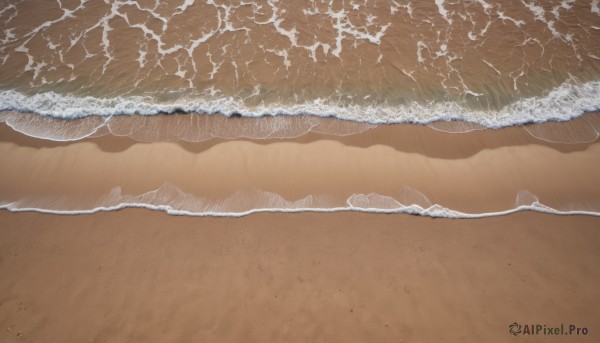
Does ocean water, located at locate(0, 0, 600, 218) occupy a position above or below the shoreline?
above

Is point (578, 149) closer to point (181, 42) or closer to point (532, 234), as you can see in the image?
point (532, 234)

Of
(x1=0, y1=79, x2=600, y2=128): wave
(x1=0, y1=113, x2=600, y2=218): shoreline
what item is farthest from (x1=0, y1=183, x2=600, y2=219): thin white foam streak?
(x1=0, y1=79, x2=600, y2=128): wave

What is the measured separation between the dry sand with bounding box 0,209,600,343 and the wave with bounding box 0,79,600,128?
1.94 m

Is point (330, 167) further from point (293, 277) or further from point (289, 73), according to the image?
point (289, 73)

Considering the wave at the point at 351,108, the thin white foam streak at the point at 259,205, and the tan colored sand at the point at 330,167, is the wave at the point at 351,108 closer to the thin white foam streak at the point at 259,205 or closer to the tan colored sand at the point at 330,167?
the tan colored sand at the point at 330,167

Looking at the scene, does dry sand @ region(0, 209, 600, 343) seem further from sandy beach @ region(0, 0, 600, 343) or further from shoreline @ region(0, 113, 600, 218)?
shoreline @ region(0, 113, 600, 218)

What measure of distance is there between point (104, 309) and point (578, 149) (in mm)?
7139

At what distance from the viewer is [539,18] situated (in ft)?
25.1

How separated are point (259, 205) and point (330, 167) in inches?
48.4

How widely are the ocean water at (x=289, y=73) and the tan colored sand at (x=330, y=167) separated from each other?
6.5 inches

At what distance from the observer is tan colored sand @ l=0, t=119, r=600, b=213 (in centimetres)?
531

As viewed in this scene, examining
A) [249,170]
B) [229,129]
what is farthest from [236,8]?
[249,170]

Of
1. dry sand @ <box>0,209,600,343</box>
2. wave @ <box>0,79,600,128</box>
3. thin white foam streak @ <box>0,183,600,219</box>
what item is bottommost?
dry sand @ <box>0,209,600,343</box>

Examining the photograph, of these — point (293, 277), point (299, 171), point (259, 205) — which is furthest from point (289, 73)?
point (293, 277)
